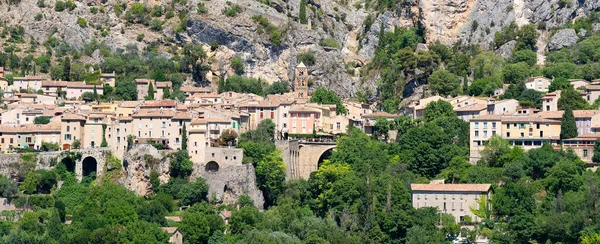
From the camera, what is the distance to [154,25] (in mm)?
121875

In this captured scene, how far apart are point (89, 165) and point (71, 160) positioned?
4.14 ft

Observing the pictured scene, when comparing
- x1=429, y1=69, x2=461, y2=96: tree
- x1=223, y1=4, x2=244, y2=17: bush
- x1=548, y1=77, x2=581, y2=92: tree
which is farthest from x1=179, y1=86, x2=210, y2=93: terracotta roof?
x1=548, y1=77, x2=581, y2=92: tree

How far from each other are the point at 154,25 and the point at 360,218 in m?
43.7

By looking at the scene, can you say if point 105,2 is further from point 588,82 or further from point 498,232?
point 498,232

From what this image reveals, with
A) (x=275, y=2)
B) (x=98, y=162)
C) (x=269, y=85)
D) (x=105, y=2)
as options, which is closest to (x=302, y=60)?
(x=269, y=85)

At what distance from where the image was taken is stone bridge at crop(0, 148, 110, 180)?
89.9 metres

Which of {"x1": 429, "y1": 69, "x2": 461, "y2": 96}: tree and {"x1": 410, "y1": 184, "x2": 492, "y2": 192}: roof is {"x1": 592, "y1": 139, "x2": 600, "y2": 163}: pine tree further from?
{"x1": 429, "y1": 69, "x2": 461, "y2": 96}: tree

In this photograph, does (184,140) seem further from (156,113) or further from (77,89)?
(77,89)

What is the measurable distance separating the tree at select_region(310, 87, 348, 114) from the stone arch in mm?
20264

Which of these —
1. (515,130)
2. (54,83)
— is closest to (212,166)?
(515,130)

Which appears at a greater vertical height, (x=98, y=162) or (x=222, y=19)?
(x=222, y=19)

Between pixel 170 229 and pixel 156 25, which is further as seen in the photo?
pixel 156 25

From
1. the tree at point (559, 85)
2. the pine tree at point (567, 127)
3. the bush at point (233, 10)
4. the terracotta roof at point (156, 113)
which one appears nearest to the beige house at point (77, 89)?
the terracotta roof at point (156, 113)

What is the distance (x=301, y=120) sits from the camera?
98.3 metres
